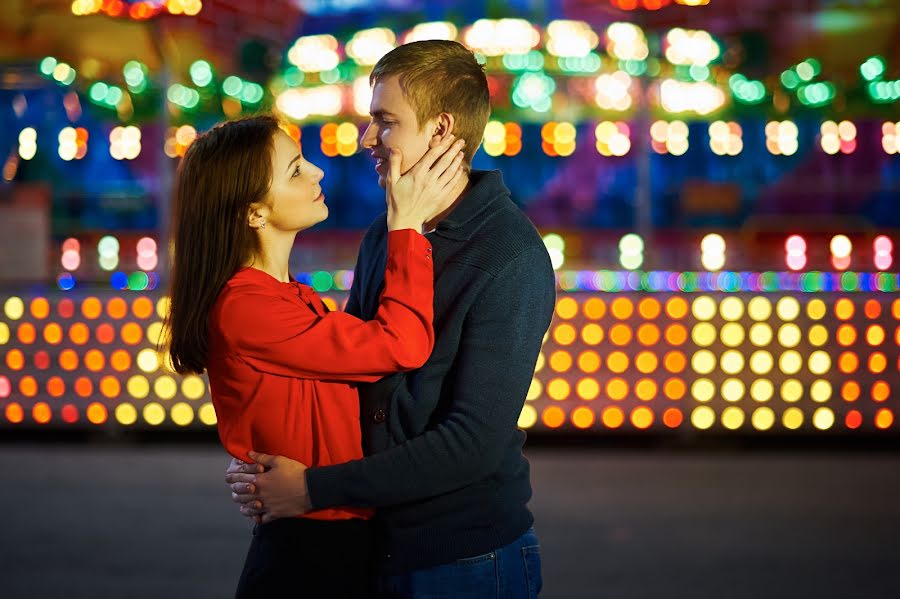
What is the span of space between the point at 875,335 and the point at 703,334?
3.14ft

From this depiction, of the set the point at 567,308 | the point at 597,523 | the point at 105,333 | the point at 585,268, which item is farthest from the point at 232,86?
the point at 597,523

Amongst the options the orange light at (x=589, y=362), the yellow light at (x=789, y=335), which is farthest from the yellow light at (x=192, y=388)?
the yellow light at (x=789, y=335)

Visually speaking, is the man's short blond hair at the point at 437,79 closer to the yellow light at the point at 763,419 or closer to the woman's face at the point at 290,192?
the woman's face at the point at 290,192

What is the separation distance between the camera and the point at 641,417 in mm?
6805

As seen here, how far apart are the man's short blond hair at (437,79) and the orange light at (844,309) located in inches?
203

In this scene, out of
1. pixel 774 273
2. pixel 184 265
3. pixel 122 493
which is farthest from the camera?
pixel 774 273

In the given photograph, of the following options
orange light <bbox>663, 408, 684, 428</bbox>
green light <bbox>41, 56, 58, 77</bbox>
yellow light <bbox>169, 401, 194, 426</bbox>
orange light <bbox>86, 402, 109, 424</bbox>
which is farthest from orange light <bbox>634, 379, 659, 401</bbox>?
green light <bbox>41, 56, 58, 77</bbox>

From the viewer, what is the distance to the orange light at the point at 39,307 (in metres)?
7.06

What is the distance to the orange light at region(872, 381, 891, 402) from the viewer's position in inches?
264

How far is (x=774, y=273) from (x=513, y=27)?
3.38m

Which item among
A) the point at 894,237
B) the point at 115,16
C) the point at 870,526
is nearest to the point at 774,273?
the point at 870,526

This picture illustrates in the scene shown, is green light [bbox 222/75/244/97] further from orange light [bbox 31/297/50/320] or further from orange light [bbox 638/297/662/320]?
orange light [bbox 638/297/662/320]

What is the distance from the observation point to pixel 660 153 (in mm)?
10922

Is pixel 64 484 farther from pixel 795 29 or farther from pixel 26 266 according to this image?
pixel 795 29
